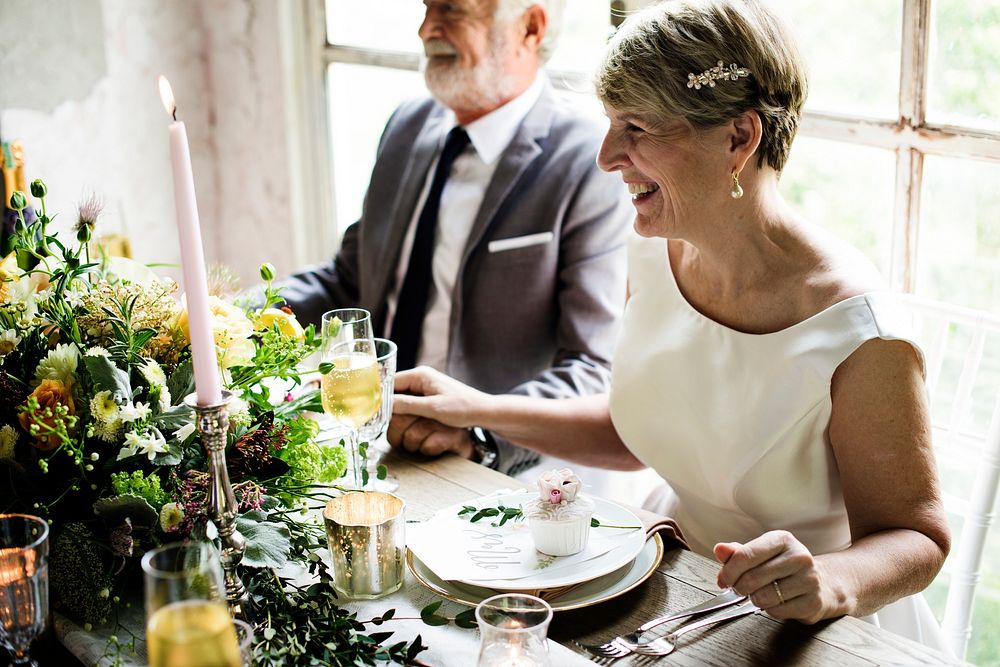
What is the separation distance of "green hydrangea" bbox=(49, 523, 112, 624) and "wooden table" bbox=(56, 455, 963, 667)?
27 millimetres

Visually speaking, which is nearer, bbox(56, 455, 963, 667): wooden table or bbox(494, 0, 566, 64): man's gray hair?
bbox(56, 455, 963, 667): wooden table

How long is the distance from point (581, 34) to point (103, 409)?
1870 mm

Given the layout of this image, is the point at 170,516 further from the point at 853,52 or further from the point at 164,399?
the point at 853,52

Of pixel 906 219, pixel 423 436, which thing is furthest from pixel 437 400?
pixel 906 219

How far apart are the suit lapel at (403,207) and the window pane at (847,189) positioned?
2.82 ft

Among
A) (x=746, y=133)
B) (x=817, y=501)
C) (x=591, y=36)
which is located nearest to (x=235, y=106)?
(x=591, y=36)

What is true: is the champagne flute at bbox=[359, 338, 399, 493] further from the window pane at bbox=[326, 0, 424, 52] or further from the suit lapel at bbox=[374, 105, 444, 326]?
the window pane at bbox=[326, 0, 424, 52]

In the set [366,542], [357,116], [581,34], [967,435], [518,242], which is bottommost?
[967,435]

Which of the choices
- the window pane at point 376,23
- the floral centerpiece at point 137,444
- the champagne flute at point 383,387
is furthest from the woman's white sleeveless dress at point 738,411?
the window pane at point 376,23

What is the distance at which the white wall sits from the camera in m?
2.90

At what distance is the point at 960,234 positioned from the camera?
2.02m

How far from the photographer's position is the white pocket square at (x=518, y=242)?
2.21 metres

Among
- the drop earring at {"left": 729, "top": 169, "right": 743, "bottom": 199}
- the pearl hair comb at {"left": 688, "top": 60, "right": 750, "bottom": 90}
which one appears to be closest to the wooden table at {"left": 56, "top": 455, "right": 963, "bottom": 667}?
the drop earring at {"left": 729, "top": 169, "right": 743, "bottom": 199}

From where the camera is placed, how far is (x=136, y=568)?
1.15 meters
